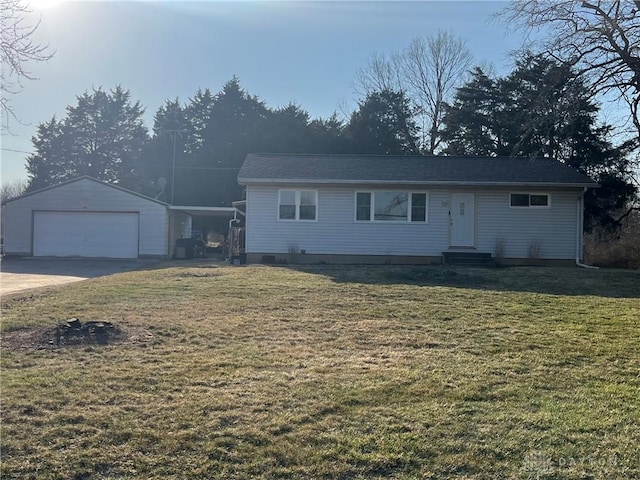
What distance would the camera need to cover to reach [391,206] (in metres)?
17.8

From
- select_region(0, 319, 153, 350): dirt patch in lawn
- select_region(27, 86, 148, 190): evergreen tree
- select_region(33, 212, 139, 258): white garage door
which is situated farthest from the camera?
select_region(27, 86, 148, 190): evergreen tree

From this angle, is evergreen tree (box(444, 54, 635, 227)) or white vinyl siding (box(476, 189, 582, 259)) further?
evergreen tree (box(444, 54, 635, 227))

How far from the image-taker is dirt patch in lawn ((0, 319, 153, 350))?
628 centimetres

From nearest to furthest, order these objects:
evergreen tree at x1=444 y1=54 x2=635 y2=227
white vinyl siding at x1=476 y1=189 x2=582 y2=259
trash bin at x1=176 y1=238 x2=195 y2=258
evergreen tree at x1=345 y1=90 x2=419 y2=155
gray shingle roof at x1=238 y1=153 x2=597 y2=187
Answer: gray shingle roof at x1=238 y1=153 x2=597 y2=187
white vinyl siding at x1=476 y1=189 x2=582 y2=259
evergreen tree at x1=444 y1=54 x2=635 y2=227
trash bin at x1=176 y1=238 x2=195 y2=258
evergreen tree at x1=345 y1=90 x2=419 y2=155

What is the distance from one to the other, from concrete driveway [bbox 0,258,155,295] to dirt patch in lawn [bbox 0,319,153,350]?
6203 mm

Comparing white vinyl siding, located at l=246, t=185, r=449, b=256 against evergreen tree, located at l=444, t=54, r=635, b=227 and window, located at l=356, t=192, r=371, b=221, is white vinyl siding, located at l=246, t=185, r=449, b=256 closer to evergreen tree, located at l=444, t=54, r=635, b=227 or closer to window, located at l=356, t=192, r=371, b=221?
window, located at l=356, t=192, r=371, b=221

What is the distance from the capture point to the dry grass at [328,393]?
3.65m

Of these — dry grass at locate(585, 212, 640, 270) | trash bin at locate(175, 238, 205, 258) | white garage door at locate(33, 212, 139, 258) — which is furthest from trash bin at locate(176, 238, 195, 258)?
dry grass at locate(585, 212, 640, 270)

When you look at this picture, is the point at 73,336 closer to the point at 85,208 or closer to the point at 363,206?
the point at 363,206

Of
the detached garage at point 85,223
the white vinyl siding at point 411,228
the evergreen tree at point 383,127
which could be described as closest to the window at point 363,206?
the white vinyl siding at point 411,228

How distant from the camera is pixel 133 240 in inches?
987

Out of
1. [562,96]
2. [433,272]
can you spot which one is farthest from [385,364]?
[562,96]

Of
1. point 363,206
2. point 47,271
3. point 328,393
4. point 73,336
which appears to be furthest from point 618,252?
point 47,271

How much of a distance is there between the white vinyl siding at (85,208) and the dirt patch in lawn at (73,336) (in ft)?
61.3
